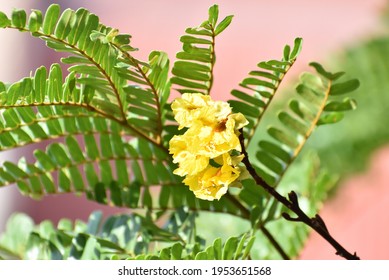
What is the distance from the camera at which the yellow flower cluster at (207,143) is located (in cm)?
23

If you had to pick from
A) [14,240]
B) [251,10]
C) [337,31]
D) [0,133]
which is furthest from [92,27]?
[251,10]

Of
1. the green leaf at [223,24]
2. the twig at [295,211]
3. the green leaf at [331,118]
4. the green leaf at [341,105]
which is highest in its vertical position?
the green leaf at [223,24]

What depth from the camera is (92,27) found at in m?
0.26

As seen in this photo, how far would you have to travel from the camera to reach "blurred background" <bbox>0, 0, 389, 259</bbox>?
1.08 meters

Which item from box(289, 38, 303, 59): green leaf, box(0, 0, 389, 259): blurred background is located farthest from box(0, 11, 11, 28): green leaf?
box(0, 0, 389, 259): blurred background

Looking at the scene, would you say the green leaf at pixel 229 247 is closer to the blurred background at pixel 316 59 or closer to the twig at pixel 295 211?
the twig at pixel 295 211

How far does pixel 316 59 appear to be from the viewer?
1479 mm

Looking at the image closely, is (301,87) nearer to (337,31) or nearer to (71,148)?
(71,148)

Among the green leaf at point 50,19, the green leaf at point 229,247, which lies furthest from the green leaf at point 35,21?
the green leaf at point 229,247

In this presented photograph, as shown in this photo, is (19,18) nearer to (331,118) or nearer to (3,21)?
(3,21)

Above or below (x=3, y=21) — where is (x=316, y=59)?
below

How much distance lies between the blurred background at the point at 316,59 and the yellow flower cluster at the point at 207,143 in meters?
0.23

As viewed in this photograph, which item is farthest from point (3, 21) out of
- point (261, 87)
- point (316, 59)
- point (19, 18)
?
point (316, 59)

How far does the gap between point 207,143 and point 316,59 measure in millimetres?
1288
